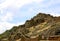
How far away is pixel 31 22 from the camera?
177 ft

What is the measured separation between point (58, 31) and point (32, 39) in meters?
4.80

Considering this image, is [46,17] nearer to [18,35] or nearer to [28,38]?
[18,35]

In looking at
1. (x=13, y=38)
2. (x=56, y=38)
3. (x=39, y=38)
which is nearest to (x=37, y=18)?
(x=13, y=38)

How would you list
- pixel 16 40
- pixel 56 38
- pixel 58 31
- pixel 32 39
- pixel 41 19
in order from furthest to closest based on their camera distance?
pixel 41 19, pixel 16 40, pixel 32 39, pixel 58 31, pixel 56 38

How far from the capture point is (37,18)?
54.5 m

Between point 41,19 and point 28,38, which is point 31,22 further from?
point 28,38

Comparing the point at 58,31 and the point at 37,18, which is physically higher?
the point at 37,18

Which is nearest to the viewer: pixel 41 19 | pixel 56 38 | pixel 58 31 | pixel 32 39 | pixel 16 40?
pixel 56 38

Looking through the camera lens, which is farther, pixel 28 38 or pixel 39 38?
pixel 28 38

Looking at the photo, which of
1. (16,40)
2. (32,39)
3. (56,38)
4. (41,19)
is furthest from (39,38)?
(41,19)

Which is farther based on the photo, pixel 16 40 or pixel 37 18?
pixel 37 18

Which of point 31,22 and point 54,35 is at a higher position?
point 31,22

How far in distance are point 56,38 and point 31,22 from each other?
27476 millimetres

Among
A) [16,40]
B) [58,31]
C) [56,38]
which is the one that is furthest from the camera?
[16,40]
